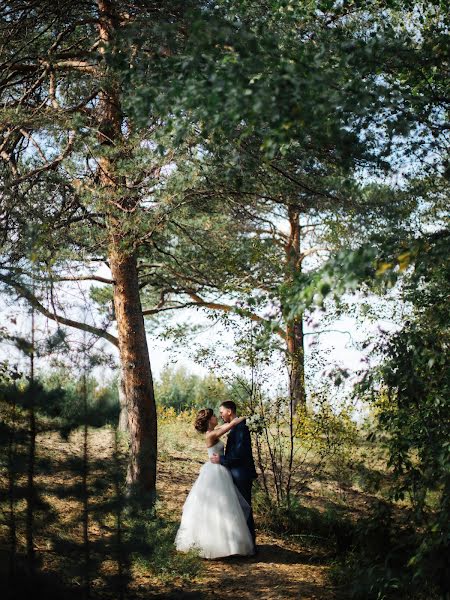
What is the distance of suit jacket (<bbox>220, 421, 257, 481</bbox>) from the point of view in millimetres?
8305

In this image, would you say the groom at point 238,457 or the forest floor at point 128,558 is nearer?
the forest floor at point 128,558

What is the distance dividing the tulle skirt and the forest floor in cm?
18

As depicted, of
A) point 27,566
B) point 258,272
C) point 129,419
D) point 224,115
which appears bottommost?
A: point 27,566

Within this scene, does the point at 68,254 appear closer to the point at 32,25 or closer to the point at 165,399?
the point at 32,25

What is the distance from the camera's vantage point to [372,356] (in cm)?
682

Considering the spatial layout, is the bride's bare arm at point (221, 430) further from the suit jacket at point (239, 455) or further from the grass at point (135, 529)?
the grass at point (135, 529)

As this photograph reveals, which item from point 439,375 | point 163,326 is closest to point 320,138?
point 439,375

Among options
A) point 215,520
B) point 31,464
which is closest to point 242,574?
point 215,520

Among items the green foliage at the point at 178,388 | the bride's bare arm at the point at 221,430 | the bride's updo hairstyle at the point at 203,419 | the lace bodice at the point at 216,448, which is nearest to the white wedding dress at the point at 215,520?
the lace bodice at the point at 216,448

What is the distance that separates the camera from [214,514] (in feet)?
26.8

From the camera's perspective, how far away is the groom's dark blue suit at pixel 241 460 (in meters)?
8.31

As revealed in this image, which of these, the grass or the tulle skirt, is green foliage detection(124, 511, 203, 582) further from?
the tulle skirt

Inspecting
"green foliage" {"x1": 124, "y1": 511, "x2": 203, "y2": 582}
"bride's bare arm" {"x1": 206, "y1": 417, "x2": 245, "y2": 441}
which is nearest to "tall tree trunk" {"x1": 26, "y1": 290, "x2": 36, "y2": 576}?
"green foliage" {"x1": 124, "y1": 511, "x2": 203, "y2": 582}

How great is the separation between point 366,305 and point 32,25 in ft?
21.9
